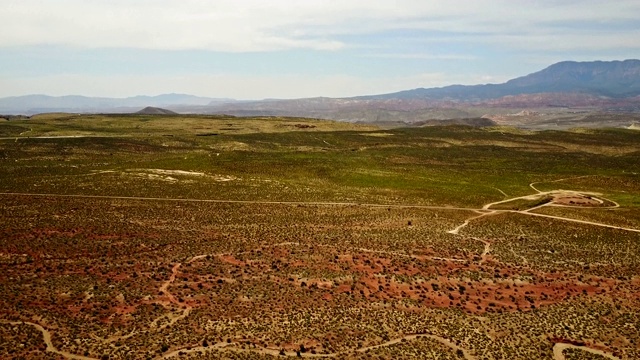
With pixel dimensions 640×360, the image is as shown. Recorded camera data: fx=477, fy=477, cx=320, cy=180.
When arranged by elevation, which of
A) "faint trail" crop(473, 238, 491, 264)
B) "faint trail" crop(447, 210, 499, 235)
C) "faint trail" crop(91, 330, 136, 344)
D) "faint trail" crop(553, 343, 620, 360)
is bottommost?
"faint trail" crop(553, 343, 620, 360)

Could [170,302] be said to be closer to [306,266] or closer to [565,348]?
[306,266]

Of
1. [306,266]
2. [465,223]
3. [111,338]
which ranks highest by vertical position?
[306,266]

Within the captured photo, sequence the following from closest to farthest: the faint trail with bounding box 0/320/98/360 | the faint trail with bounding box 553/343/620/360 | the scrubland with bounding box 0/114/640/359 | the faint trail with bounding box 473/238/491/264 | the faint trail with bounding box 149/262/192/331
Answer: the faint trail with bounding box 0/320/98/360, the faint trail with bounding box 553/343/620/360, the scrubland with bounding box 0/114/640/359, the faint trail with bounding box 149/262/192/331, the faint trail with bounding box 473/238/491/264

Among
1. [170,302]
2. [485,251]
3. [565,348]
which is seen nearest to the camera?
[565,348]

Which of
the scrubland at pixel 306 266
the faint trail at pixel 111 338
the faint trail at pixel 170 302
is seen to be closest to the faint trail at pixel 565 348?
the scrubland at pixel 306 266

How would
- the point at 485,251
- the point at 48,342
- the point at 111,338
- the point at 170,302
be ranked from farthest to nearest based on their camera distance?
the point at 485,251 → the point at 170,302 → the point at 111,338 → the point at 48,342

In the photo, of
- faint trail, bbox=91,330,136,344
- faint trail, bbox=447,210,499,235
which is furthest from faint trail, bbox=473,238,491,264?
faint trail, bbox=91,330,136,344

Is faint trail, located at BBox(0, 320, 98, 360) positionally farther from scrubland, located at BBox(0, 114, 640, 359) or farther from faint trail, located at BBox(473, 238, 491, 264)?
faint trail, located at BBox(473, 238, 491, 264)

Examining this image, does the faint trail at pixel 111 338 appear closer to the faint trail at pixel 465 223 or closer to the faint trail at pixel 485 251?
the faint trail at pixel 485 251

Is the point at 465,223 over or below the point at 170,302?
below

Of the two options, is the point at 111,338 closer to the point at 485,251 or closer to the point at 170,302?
the point at 170,302

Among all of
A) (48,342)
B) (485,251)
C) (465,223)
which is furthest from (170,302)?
(465,223)

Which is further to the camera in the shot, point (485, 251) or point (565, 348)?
point (485, 251)
